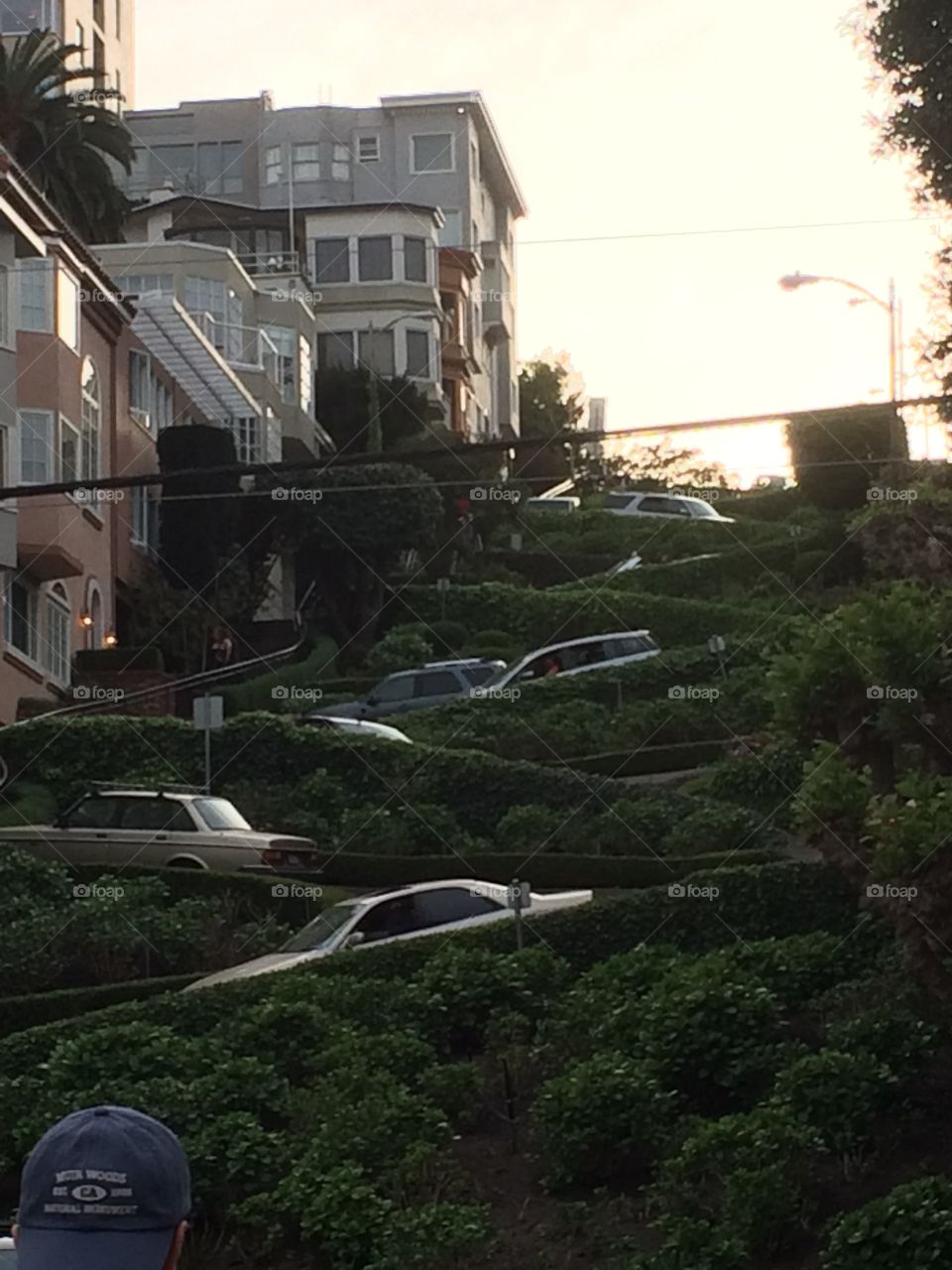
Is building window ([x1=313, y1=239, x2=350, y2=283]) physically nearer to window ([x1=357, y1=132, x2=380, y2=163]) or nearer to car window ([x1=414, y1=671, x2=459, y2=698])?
window ([x1=357, y1=132, x2=380, y2=163])

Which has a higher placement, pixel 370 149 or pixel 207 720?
pixel 370 149

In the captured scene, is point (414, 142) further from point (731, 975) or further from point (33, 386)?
point (731, 975)

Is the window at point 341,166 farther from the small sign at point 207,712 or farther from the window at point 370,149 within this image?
the small sign at point 207,712

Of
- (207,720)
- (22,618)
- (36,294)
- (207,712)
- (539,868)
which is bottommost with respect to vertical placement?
(539,868)

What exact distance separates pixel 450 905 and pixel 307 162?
66660mm

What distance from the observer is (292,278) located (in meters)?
68.9

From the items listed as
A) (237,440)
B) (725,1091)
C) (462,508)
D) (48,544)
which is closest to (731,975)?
(725,1091)

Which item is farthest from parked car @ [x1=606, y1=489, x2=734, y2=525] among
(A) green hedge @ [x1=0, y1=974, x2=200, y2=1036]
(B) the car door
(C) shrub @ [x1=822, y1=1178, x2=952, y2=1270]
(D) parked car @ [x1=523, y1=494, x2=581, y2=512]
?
(C) shrub @ [x1=822, y1=1178, x2=952, y2=1270]

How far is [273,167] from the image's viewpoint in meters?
85.9

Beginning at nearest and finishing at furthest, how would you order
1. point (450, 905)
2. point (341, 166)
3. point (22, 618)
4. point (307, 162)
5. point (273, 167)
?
point (450, 905) < point (22, 618) < point (341, 166) < point (307, 162) < point (273, 167)

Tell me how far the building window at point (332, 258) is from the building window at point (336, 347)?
1755 millimetres

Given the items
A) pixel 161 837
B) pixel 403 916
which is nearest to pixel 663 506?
pixel 161 837

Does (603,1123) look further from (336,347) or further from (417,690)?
(336,347)

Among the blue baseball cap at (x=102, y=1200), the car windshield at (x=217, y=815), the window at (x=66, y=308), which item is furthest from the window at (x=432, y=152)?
the blue baseball cap at (x=102, y=1200)
